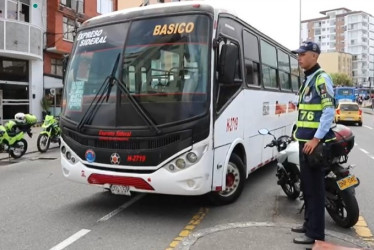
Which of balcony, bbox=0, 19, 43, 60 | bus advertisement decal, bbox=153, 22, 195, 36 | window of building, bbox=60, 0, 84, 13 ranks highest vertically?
window of building, bbox=60, 0, 84, 13

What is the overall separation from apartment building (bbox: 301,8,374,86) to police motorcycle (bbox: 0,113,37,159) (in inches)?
4757

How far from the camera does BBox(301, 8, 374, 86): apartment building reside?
4902 inches

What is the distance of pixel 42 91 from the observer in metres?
25.6

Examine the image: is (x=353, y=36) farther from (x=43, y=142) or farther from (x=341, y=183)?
(x=341, y=183)

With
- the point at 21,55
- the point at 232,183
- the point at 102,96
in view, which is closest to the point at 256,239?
the point at 232,183

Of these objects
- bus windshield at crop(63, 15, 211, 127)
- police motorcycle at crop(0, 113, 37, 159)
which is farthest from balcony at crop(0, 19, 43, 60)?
bus windshield at crop(63, 15, 211, 127)

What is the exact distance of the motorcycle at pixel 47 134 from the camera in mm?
14130

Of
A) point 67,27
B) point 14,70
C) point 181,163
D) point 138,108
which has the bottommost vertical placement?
point 181,163

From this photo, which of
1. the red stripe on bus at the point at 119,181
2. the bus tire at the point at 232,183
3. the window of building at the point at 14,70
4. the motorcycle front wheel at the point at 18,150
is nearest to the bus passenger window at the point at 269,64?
the bus tire at the point at 232,183

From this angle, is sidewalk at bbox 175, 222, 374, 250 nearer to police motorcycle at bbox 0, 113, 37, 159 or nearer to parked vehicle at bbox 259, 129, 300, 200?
parked vehicle at bbox 259, 129, 300, 200

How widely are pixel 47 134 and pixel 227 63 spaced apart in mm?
10321

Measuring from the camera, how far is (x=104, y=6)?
32.3 metres

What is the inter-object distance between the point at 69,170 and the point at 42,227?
0.92m

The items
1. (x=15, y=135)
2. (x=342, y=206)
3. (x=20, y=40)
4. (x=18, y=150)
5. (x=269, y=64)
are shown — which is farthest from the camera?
(x=20, y=40)
